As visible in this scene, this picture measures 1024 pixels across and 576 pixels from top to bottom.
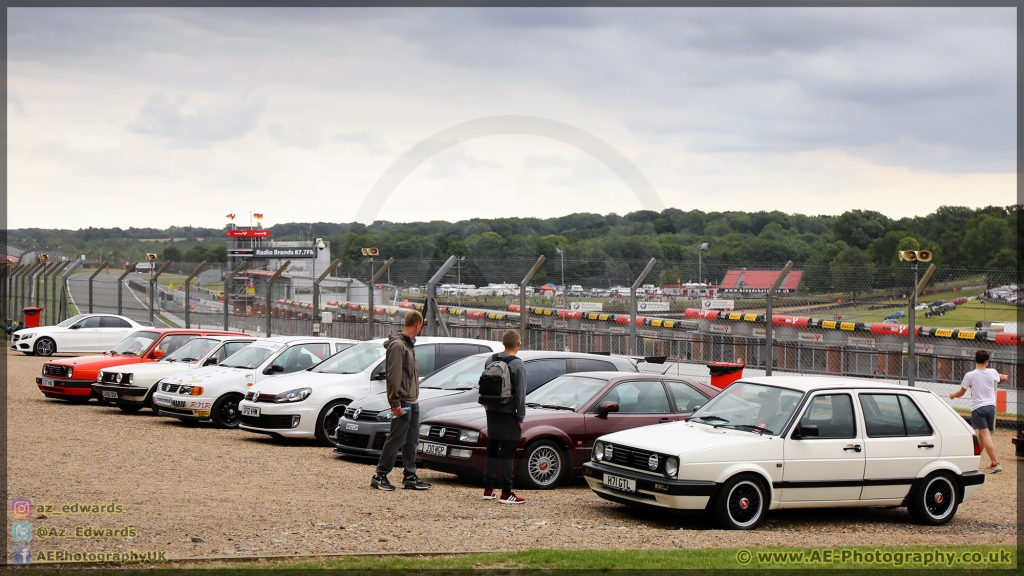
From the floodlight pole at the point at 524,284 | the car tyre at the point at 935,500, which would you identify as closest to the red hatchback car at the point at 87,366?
the floodlight pole at the point at 524,284

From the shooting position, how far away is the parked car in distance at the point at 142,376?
17.5 m

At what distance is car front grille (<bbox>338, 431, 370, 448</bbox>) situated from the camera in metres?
12.2

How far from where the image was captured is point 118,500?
895 centimetres

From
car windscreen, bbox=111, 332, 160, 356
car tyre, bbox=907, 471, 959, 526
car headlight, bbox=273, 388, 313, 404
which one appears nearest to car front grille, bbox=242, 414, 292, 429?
car headlight, bbox=273, 388, 313, 404

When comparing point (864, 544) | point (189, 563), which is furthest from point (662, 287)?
point (189, 563)

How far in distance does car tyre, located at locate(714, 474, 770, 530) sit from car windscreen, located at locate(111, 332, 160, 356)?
1416 centimetres

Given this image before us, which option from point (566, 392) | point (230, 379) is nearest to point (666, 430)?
point (566, 392)

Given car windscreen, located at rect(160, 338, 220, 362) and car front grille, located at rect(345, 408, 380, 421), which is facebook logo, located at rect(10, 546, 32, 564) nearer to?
car front grille, located at rect(345, 408, 380, 421)

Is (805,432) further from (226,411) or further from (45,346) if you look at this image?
(45,346)

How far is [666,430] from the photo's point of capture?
954cm

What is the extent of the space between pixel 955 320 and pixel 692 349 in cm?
546

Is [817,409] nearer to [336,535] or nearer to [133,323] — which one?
[336,535]

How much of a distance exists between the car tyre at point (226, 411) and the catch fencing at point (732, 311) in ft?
11.1

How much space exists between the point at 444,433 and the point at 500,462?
1.45 meters
